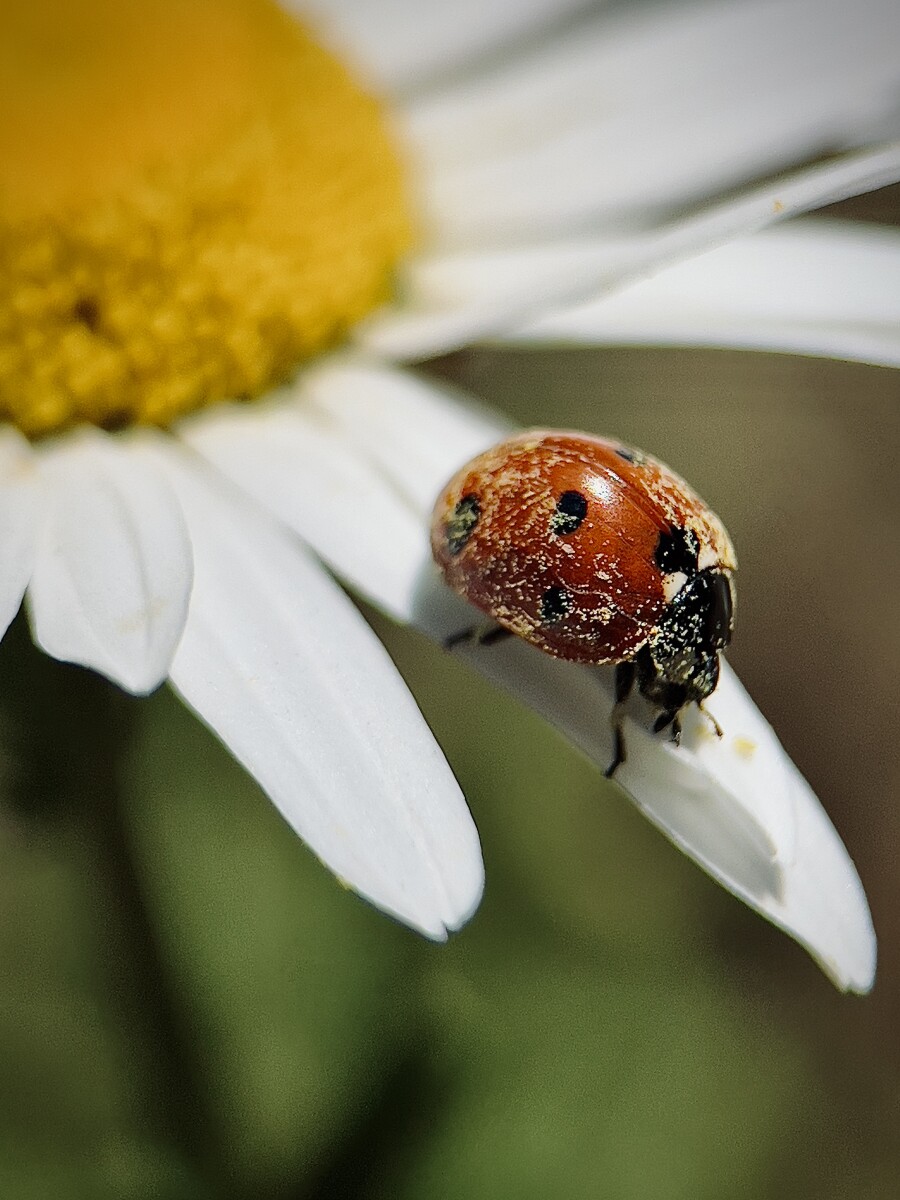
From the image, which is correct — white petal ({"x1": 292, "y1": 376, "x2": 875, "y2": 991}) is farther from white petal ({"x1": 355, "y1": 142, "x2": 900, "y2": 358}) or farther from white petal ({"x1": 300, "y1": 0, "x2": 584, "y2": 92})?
white petal ({"x1": 300, "y1": 0, "x2": 584, "y2": 92})

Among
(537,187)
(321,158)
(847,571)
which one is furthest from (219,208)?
(847,571)

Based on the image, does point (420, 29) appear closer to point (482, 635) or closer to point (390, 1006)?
point (482, 635)

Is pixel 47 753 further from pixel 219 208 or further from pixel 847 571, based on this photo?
pixel 847 571

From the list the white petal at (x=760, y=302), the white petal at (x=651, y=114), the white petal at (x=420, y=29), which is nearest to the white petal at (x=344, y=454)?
the white petal at (x=760, y=302)

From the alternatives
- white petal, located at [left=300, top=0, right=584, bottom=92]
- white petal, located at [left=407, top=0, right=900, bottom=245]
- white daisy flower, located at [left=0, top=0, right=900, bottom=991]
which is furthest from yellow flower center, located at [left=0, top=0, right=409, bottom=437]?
white petal, located at [left=300, top=0, right=584, bottom=92]

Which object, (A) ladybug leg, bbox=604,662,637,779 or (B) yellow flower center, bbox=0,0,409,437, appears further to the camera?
(B) yellow flower center, bbox=0,0,409,437

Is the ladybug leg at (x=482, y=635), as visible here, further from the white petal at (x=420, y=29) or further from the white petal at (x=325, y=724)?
the white petal at (x=420, y=29)
